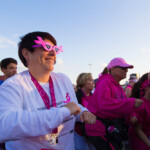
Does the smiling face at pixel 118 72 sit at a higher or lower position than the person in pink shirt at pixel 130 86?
higher

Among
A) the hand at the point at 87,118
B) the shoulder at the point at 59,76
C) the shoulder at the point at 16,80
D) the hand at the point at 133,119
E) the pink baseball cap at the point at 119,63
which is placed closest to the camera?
the shoulder at the point at 16,80

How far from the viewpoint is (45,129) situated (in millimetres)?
1057

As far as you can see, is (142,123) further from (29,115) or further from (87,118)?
(29,115)

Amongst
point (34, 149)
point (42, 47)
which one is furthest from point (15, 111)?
point (42, 47)

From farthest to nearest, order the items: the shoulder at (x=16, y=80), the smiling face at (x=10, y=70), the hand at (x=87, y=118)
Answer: the smiling face at (x=10, y=70) < the hand at (x=87, y=118) < the shoulder at (x=16, y=80)

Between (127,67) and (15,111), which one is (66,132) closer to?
(15,111)

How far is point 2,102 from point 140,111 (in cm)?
210

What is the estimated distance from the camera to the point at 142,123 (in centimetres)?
243

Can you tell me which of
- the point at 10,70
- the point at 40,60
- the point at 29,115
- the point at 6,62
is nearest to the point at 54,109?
the point at 29,115

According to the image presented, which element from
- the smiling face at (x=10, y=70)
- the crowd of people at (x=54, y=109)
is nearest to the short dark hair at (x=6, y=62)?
the smiling face at (x=10, y=70)

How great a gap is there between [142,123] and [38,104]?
186 centimetres

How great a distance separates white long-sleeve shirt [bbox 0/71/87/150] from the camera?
101 centimetres

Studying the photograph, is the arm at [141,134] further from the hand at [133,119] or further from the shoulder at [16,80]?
the shoulder at [16,80]

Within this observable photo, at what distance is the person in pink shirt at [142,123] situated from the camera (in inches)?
91.3
